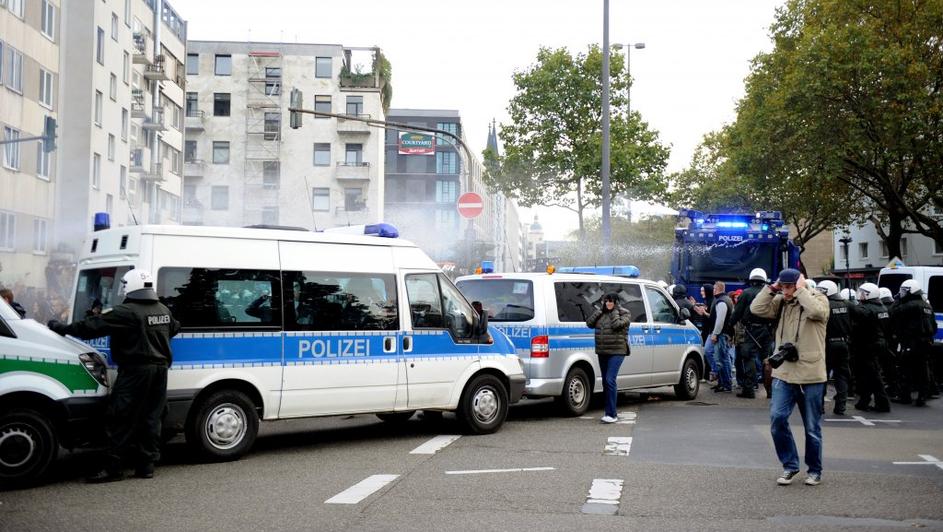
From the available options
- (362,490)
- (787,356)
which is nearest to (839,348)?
(787,356)

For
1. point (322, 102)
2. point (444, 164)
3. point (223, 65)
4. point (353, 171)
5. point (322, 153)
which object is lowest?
point (353, 171)

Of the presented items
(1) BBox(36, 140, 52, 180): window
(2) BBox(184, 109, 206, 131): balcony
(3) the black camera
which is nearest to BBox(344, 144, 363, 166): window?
(2) BBox(184, 109, 206, 131): balcony

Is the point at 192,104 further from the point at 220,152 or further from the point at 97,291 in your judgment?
the point at 97,291

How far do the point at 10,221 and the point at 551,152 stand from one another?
17.9m

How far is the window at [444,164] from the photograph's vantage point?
303 feet

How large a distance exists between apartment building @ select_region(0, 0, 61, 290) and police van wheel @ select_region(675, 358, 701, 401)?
19.4 m

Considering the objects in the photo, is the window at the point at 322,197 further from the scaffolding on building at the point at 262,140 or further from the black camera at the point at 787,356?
the black camera at the point at 787,356

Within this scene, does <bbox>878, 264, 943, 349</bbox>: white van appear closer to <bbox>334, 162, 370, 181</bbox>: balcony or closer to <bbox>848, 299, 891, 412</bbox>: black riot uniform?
<bbox>848, 299, 891, 412</bbox>: black riot uniform

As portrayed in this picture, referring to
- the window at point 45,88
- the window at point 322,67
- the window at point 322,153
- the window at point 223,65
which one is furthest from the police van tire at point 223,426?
the window at point 223,65

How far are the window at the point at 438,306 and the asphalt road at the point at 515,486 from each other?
1228 mm

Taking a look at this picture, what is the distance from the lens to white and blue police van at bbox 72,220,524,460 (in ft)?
28.9

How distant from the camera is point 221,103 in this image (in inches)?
2581

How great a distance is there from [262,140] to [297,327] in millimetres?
56732

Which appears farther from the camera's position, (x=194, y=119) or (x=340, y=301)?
(x=194, y=119)
